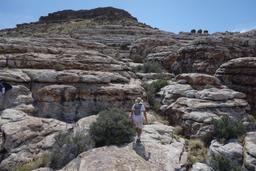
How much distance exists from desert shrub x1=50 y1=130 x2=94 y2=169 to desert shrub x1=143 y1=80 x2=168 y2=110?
7820mm

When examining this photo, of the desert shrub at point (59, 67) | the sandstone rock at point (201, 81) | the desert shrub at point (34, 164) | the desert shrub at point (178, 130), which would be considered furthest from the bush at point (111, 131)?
the sandstone rock at point (201, 81)

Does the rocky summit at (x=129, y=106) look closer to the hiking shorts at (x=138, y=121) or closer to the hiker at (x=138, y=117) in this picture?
the hiker at (x=138, y=117)

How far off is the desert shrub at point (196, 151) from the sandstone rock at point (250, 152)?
5.25ft

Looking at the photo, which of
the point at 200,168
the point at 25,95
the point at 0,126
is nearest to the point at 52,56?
the point at 25,95

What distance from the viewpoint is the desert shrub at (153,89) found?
19125 millimetres

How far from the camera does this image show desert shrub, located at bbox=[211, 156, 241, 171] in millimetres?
11094

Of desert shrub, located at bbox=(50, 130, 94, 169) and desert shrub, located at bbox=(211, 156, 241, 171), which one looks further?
desert shrub, located at bbox=(211, 156, 241, 171)

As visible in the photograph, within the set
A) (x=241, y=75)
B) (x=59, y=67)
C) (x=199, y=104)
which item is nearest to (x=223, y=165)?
(x=199, y=104)

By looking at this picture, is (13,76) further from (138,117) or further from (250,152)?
(250,152)

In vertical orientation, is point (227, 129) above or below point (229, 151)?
above

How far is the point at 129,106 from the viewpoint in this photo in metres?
17.3

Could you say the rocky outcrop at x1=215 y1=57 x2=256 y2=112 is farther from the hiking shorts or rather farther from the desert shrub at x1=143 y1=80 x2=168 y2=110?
the hiking shorts

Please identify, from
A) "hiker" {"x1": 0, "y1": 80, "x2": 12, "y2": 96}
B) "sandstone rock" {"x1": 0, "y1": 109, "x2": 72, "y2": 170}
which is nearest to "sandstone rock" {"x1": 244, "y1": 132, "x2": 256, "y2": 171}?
"sandstone rock" {"x1": 0, "y1": 109, "x2": 72, "y2": 170}

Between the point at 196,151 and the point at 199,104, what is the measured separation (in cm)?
382
